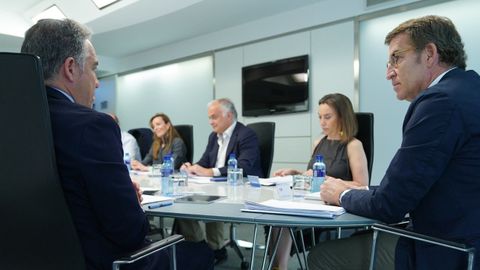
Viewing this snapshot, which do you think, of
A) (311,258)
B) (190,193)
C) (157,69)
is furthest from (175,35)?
(311,258)

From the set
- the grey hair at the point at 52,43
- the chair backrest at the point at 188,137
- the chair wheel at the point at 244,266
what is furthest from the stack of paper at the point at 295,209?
the chair backrest at the point at 188,137

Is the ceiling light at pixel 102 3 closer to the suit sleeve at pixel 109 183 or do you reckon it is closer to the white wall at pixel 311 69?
the white wall at pixel 311 69

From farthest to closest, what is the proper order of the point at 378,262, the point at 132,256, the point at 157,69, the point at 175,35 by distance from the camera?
the point at 157,69
the point at 175,35
the point at 378,262
the point at 132,256

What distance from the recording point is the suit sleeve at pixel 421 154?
3.73 ft

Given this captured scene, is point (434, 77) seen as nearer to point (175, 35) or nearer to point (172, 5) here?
point (172, 5)

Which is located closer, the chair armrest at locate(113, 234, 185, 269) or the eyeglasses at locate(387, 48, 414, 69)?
the chair armrest at locate(113, 234, 185, 269)

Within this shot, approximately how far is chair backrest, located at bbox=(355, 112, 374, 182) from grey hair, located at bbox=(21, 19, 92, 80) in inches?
75.3

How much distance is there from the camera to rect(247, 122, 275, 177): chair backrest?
3.14 m

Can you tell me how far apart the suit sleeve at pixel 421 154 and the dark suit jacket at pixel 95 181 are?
2.65 feet

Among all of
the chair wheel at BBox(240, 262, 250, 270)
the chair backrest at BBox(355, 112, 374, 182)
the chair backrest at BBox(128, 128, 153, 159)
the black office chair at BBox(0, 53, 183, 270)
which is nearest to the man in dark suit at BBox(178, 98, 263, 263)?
the chair wheel at BBox(240, 262, 250, 270)

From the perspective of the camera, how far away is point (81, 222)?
1096mm

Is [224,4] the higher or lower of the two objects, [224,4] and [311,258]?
the higher

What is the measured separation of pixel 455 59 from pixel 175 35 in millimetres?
5400

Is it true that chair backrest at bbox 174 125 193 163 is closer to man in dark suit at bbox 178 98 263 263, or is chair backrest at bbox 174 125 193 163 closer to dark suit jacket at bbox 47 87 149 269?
man in dark suit at bbox 178 98 263 263
